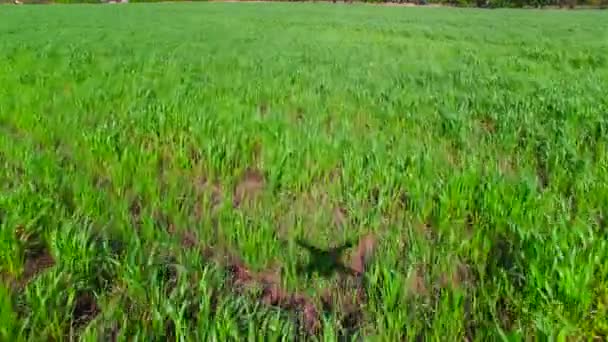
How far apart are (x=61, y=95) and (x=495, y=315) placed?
17.5 ft

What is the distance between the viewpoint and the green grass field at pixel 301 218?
161 centimetres

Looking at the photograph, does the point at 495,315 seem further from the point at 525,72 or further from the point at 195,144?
the point at 525,72

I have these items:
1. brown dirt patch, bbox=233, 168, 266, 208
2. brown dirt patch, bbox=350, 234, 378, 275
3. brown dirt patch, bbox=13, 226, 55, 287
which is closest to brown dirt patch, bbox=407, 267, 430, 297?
brown dirt patch, bbox=350, 234, 378, 275

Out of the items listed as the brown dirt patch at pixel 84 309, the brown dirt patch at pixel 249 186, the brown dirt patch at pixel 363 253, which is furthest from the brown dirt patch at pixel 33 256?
the brown dirt patch at pixel 363 253

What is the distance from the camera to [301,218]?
2.44 meters

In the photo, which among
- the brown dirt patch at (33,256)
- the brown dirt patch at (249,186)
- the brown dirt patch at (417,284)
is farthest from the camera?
the brown dirt patch at (249,186)

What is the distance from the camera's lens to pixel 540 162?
3275 millimetres

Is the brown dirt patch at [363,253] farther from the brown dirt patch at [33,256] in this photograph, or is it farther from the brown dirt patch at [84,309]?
the brown dirt patch at [33,256]

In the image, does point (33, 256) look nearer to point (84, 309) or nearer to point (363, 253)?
point (84, 309)

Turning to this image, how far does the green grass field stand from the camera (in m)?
1.61

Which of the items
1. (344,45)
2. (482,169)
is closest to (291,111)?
(482,169)

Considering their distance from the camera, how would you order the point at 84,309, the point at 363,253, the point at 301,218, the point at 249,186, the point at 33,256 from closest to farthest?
1. the point at 84,309
2. the point at 33,256
3. the point at 363,253
4. the point at 301,218
5. the point at 249,186

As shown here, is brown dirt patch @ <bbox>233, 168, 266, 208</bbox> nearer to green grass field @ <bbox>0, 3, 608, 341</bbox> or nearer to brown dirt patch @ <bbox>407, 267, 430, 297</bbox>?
green grass field @ <bbox>0, 3, 608, 341</bbox>

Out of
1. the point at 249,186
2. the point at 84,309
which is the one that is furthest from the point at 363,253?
the point at 84,309
